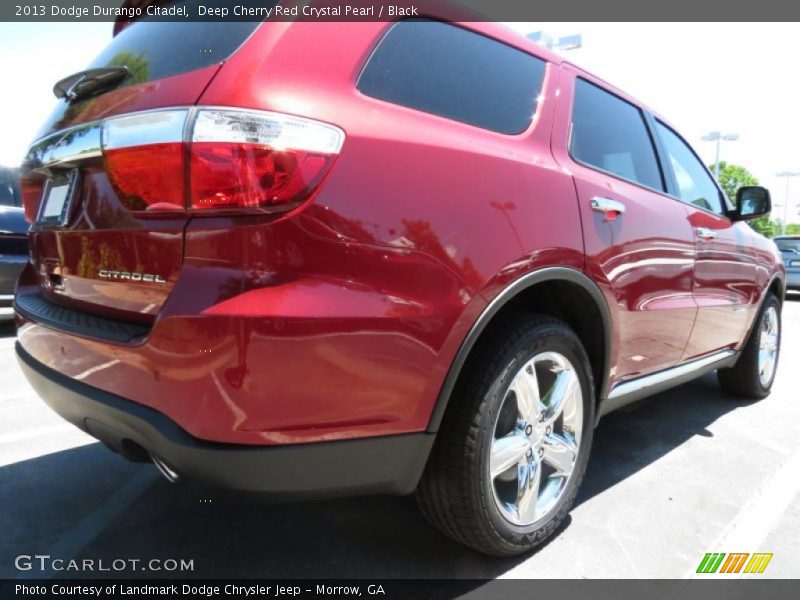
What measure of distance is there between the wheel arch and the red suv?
0.04ft

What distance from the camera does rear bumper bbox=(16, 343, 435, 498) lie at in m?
1.40

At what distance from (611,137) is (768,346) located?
2578 millimetres

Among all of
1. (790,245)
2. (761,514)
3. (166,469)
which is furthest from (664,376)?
(790,245)

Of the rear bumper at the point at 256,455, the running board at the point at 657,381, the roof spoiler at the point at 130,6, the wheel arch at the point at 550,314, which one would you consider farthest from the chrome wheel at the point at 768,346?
the roof spoiler at the point at 130,6

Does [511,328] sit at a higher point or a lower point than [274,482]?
higher

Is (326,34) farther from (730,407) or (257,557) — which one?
(730,407)

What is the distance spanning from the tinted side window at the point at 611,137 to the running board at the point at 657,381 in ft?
2.93

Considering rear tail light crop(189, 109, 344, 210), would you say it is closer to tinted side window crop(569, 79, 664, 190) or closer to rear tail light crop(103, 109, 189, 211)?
rear tail light crop(103, 109, 189, 211)

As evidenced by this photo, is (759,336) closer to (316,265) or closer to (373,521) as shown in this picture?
(373,521)

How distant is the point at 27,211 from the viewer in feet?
7.27

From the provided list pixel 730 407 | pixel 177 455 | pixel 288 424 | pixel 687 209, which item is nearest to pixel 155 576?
pixel 177 455

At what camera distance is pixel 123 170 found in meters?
1.52

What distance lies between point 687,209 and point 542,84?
4.24 ft

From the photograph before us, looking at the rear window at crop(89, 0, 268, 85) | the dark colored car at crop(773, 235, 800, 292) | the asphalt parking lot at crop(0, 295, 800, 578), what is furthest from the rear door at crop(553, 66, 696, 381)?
the dark colored car at crop(773, 235, 800, 292)
